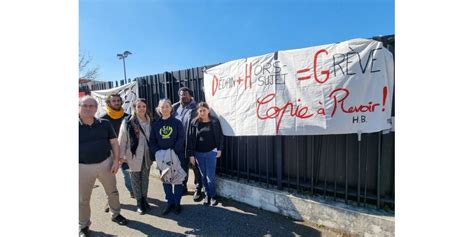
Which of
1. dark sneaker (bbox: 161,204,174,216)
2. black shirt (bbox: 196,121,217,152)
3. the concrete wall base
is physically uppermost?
black shirt (bbox: 196,121,217,152)

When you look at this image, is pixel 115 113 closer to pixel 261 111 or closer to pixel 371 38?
pixel 261 111

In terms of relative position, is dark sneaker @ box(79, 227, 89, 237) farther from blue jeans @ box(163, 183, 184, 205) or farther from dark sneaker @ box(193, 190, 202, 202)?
dark sneaker @ box(193, 190, 202, 202)

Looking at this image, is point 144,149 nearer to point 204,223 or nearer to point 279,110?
point 204,223

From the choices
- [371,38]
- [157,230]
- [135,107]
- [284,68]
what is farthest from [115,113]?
[371,38]

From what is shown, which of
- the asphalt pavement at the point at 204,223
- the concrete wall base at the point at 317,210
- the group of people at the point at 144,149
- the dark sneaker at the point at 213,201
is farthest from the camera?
the dark sneaker at the point at 213,201

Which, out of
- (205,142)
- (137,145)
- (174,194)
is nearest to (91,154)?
(137,145)

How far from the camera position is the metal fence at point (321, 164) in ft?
9.66

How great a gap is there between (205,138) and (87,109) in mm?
1648

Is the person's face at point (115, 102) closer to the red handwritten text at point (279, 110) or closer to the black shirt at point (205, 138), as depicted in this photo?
the black shirt at point (205, 138)

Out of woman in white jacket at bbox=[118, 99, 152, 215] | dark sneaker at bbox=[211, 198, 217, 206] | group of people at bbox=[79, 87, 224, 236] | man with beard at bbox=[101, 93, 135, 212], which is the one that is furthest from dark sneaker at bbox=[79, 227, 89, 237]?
dark sneaker at bbox=[211, 198, 217, 206]

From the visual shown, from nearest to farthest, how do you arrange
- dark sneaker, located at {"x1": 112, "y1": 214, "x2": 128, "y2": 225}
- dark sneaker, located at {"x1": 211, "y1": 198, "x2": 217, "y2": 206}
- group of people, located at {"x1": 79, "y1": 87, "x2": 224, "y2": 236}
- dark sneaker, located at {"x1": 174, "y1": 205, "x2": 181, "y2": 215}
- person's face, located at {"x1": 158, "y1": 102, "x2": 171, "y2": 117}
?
group of people, located at {"x1": 79, "y1": 87, "x2": 224, "y2": 236}, dark sneaker, located at {"x1": 112, "y1": 214, "x2": 128, "y2": 225}, person's face, located at {"x1": 158, "y1": 102, "x2": 171, "y2": 117}, dark sneaker, located at {"x1": 174, "y1": 205, "x2": 181, "y2": 215}, dark sneaker, located at {"x1": 211, "y1": 198, "x2": 217, "y2": 206}

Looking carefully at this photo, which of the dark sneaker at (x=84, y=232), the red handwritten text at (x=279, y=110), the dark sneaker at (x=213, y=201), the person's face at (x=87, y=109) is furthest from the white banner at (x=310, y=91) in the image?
the dark sneaker at (x=84, y=232)

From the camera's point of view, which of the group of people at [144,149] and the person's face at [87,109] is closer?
the person's face at [87,109]

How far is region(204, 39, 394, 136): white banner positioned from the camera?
2.77 m
